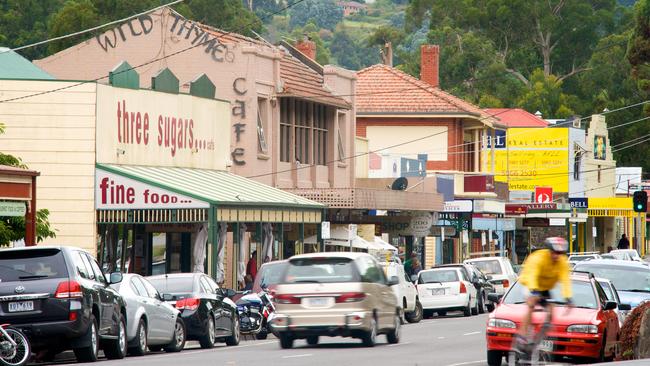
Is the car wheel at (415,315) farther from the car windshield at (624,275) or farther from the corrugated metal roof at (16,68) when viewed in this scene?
the corrugated metal roof at (16,68)

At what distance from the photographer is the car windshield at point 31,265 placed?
22172mm

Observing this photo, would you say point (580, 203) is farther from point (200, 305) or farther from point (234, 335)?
point (200, 305)

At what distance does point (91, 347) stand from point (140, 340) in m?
3.11

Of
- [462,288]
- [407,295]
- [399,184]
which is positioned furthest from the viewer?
[399,184]

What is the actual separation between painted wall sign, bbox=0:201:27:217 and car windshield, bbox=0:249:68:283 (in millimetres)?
5012

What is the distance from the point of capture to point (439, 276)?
43.8 metres

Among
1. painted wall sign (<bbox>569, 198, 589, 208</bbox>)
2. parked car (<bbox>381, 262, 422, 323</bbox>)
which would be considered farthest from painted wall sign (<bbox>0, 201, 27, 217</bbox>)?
painted wall sign (<bbox>569, 198, 589, 208</bbox>)

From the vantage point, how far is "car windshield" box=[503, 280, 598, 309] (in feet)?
75.5

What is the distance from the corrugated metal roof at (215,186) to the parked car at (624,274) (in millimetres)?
11265

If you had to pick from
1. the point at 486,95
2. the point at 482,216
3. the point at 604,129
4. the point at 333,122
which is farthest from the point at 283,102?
the point at 486,95

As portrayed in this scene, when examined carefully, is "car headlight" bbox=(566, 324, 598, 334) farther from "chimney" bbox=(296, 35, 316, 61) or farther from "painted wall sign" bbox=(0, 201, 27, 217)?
"chimney" bbox=(296, 35, 316, 61)

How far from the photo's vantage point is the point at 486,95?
103875 mm

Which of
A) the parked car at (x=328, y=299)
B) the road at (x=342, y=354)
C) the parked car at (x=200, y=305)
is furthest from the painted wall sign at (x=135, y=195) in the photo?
the parked car at (x=328, y=299)

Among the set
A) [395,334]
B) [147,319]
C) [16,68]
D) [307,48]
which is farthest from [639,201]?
[147,319]
